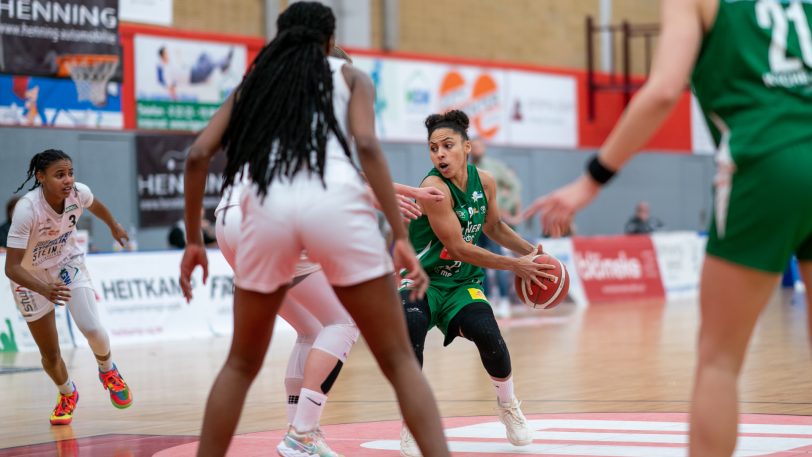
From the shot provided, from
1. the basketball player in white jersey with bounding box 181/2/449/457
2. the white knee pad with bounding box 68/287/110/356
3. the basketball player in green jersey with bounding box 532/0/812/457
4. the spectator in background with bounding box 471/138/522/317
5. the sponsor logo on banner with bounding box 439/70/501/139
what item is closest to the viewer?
the basketball player in green jersey with bounding box 532/0/812/457

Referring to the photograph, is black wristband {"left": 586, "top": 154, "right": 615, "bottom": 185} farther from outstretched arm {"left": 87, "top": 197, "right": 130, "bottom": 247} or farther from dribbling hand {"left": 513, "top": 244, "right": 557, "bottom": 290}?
outstretched arm {"left": 87, "top": 197, "right": 130, "bottom": 247}

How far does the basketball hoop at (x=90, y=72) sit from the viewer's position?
16312 millimetres

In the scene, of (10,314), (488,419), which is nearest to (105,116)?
(10,314)

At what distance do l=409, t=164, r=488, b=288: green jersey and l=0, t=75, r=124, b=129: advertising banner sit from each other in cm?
1143

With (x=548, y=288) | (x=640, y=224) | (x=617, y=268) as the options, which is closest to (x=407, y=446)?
(x=548, y=288)

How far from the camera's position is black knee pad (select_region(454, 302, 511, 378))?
6582 millimetres

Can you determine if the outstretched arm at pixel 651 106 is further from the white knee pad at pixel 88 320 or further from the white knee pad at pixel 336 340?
the white knee pad at pixel 88 320

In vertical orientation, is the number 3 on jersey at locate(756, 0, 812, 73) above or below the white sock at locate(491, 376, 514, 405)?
above

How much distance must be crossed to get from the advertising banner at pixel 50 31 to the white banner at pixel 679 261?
10330 millimetres

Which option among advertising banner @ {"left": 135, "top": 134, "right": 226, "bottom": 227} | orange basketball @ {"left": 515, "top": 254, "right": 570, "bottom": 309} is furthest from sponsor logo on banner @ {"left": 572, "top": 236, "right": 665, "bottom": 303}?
orange basketball @ {"left": 515, "top": 254, "right": 570, "bottom": 309}

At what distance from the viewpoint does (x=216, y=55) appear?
20.0m

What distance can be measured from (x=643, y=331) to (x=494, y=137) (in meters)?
10.4

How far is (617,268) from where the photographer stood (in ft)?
68.8

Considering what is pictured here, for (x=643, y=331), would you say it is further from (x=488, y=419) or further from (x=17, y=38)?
(x=17, y=38)
